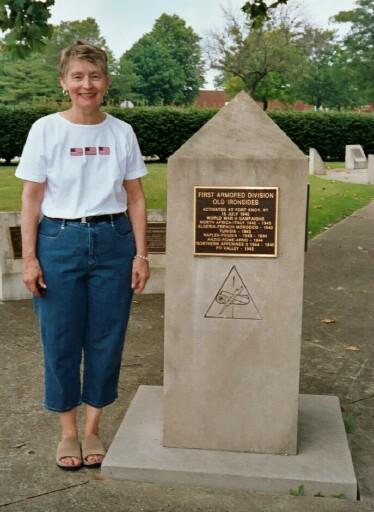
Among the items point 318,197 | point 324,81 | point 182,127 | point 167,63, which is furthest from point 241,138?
point 167,63

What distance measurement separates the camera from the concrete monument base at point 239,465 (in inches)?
127

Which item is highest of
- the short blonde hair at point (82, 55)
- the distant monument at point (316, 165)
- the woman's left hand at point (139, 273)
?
the short blonde hair at point (82, 55)

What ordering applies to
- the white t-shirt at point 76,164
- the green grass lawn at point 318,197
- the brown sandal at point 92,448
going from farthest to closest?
1. the green grass lawn at point 318,197
2. the brown sandal at point 92,448
3. the white t-shirt at point 76,164

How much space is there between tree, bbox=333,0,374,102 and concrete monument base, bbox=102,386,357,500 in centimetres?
5108

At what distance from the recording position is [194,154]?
319 cm

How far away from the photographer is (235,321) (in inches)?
131

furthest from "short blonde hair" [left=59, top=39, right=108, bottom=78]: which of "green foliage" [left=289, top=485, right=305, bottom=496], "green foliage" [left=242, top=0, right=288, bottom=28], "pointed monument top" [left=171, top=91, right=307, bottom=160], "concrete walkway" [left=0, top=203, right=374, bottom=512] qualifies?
"green foliage" [left=242, top=0, right=288, bottom=28]

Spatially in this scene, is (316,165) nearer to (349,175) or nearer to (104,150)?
(349,175)

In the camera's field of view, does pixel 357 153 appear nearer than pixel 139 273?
No

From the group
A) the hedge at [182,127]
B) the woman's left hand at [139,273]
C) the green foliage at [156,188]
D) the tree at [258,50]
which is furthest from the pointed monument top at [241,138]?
the tree at [258,50]

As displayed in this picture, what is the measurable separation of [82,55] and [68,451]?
187 centimetres

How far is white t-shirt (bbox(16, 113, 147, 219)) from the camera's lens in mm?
3080

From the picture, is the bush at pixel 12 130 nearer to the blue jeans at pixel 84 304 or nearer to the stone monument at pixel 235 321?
the blue jeans at pixel 84 304

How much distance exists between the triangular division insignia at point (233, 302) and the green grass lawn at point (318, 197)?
720 cm
